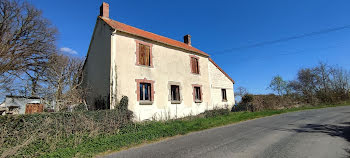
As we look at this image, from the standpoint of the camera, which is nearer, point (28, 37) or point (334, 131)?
point (334, 131)

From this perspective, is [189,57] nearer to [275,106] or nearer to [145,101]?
[145,101]

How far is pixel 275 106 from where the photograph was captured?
798 inches

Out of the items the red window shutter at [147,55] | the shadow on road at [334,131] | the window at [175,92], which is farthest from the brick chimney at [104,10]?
the shadow on road at [334,131]

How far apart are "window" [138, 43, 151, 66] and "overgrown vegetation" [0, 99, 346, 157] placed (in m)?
4.86

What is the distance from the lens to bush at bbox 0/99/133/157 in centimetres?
552

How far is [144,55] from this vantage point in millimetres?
12602

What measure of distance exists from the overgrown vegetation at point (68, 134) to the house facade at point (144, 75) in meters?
2.50

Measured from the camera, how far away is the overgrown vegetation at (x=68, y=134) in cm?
550

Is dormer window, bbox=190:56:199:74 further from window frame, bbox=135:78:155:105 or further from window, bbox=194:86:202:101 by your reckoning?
window frame, bbox=135:78:155:105

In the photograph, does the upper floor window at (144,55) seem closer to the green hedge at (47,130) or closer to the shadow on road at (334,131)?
the green hedge at (47,130)

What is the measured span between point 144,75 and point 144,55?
1602mm

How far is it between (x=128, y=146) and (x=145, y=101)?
520cm

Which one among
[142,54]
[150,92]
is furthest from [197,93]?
[142,54]

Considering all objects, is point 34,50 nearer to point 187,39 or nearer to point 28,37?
point 28,37
